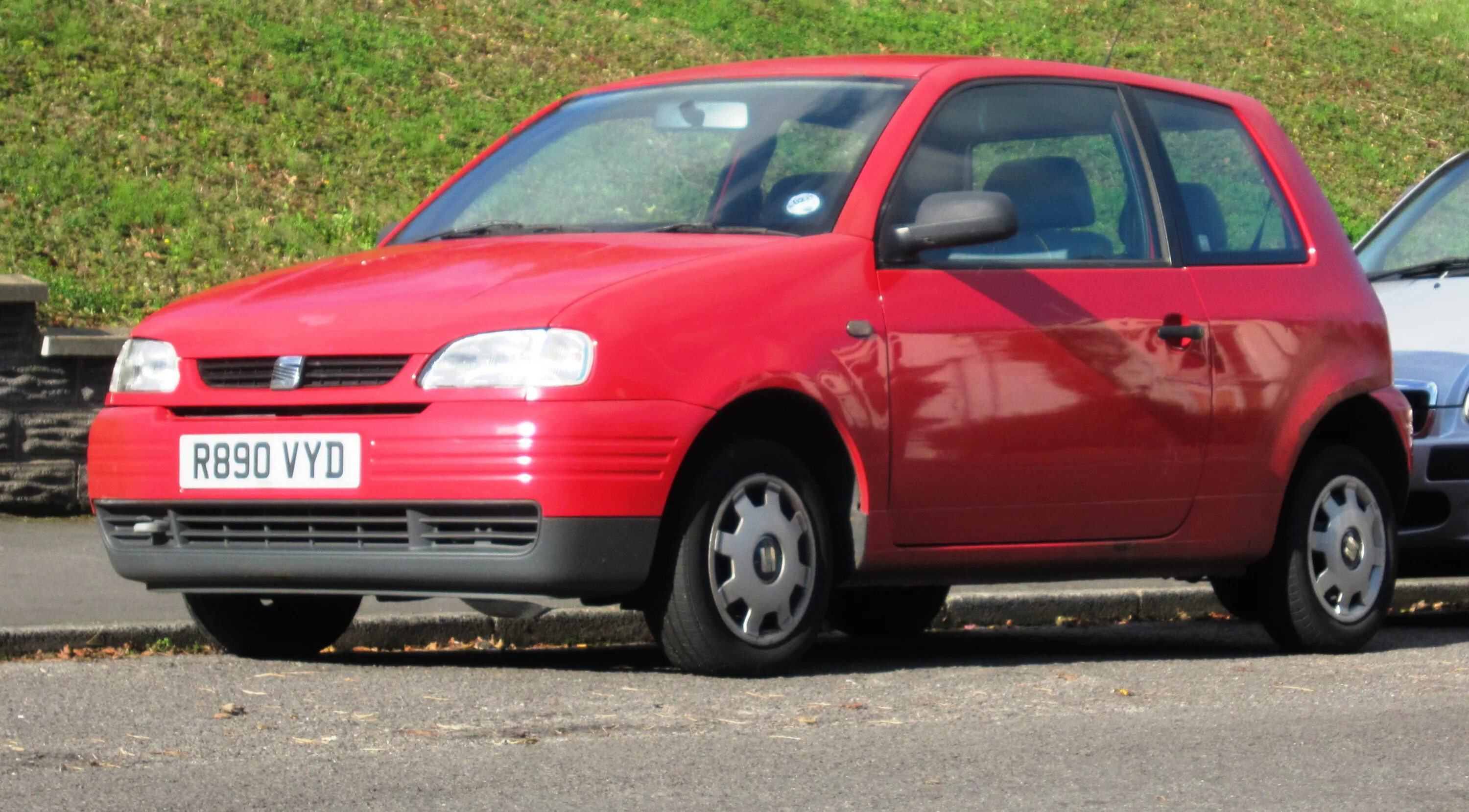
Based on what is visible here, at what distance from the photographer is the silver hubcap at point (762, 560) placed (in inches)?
228

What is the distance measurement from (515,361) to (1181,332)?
2372 mm

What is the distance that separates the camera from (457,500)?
5.48m

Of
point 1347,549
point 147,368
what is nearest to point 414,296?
point 147,368

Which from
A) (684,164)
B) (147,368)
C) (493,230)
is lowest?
(147,368)

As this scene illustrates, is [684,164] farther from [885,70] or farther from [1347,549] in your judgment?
[1347,549]

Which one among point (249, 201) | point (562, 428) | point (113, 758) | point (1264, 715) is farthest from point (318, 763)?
point (249, 201)

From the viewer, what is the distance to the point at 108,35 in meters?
19.7

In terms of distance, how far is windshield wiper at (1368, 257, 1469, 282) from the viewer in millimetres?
9602

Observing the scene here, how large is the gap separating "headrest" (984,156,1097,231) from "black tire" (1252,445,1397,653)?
1.26 m

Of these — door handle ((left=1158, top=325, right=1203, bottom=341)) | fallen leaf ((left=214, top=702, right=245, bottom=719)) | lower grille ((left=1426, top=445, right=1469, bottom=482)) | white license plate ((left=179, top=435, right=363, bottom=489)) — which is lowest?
fallen leaf ((left=214, top=702, right=245, bottom=719))

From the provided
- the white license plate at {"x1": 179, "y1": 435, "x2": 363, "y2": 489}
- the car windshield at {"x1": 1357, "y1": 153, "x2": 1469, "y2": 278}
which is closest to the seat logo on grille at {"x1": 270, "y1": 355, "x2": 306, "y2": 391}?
the white license plate at {"x1": 179, "y1": 435, "x2": 363, "y2": 489}

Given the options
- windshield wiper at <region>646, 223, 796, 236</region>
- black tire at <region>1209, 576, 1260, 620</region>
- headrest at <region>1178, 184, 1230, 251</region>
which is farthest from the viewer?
black tire at <region>1209, 576, 1260, 620</region>

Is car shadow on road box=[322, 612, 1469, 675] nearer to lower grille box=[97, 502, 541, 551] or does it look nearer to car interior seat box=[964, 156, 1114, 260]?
lower grille box=[97, 502, 541, 551]

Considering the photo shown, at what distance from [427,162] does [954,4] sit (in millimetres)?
13653
